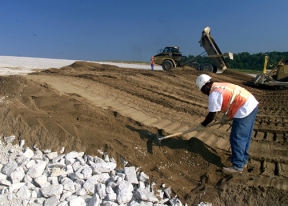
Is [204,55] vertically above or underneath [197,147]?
above

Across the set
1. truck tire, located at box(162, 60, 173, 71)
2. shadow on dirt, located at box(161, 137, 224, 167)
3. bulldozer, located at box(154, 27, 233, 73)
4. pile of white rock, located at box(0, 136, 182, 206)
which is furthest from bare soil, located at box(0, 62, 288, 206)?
truck tire, located at box(162, 60, 173, 71)

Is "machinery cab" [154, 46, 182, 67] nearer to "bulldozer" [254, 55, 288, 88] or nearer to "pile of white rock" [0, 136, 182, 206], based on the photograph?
"bulldozer" [254, 55, 288, 88]

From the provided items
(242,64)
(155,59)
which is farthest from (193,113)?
(242,64)

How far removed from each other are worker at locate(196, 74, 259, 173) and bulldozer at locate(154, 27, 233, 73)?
37.2 ft

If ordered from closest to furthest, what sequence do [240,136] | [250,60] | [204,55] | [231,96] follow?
[231,96]
[240,136]
[204,55]
[250,60]

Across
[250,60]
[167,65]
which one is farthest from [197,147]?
[250,60]

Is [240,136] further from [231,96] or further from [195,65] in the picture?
[195,65]

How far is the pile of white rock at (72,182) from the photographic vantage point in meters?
3.17

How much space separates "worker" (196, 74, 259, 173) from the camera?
3.48 metres

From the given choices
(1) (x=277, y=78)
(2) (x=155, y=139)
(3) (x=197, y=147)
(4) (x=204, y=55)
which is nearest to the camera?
(3) (x=197, y=147)

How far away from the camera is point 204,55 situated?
1534 cm

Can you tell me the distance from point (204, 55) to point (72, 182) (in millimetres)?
13361

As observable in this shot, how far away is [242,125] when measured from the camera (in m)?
3.57

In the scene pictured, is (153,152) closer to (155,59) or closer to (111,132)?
(111,132)
